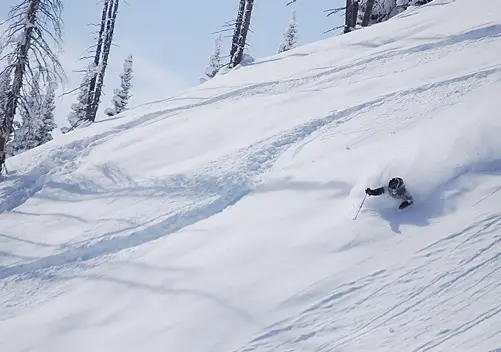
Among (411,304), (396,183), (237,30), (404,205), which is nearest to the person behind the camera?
(411,304)

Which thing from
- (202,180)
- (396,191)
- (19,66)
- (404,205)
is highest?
(19,66)

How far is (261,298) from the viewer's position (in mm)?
4852

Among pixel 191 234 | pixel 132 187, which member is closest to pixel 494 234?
pixel 191 234

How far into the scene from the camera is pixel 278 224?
6.07m

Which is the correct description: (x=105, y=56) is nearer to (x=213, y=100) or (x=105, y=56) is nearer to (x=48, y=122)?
(x=213, y=100)

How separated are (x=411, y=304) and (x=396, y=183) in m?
1.89

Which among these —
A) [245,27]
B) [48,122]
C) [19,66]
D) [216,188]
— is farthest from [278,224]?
[48,122]

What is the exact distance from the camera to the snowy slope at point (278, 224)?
4.46 metres

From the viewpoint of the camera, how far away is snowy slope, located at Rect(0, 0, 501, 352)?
4.46 meters

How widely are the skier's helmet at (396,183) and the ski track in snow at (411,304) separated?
102 cm

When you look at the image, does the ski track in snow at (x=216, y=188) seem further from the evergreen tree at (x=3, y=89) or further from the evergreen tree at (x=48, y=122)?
the evergreen tree at (x=48, y=122)

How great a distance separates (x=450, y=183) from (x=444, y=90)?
328cm

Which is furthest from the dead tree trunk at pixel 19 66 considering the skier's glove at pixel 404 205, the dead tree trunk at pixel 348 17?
the dead tree trunk at pixel 348 17

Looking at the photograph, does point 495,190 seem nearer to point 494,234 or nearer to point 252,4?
point 494,234
